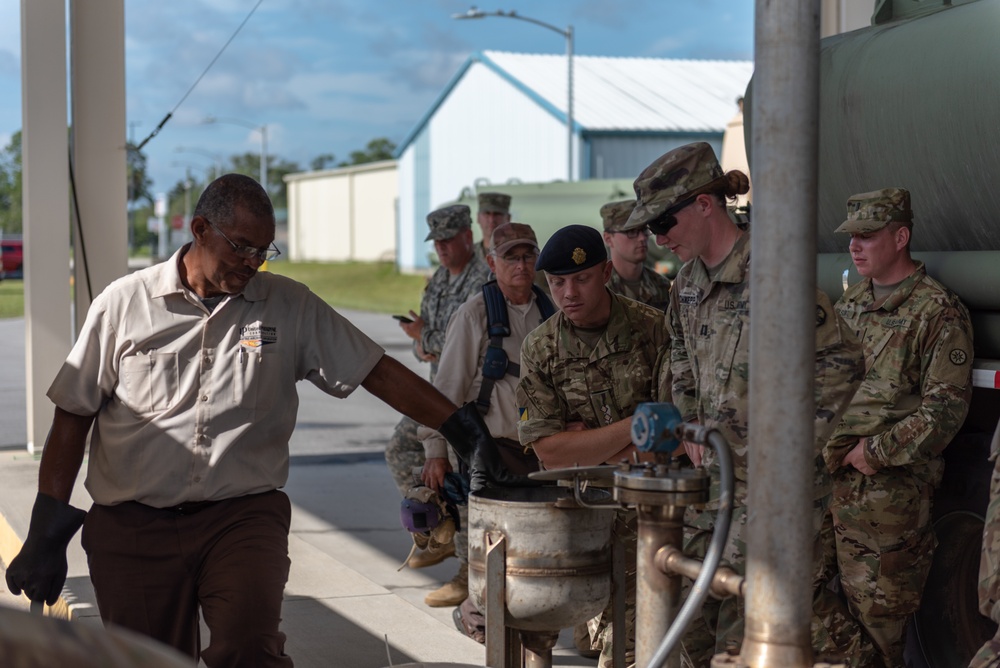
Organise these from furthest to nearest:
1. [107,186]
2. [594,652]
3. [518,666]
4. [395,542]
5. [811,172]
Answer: [107,186]
[395,542]
[594,652]
[518,666]
[811,172]

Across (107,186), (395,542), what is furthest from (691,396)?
(107,186)

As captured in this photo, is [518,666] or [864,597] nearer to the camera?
[518,666]

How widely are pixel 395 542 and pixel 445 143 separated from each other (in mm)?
46799

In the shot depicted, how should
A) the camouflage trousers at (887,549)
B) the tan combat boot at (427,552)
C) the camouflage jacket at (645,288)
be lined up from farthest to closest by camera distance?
the camouflage jacket at (645,288)
the tan combat boot at (427,552)
the camouflage trousers at (887,549)

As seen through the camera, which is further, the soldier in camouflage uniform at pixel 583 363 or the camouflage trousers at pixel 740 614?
the soldier in camouflage uniform at pixel 583 363

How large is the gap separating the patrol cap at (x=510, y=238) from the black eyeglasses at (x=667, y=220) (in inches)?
68.5

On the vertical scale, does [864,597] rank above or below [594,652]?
above

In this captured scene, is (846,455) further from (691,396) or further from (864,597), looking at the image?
(691,396)

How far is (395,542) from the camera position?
767cm

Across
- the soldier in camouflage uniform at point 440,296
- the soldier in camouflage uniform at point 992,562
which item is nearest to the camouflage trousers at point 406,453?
the soldier in camouflage uniform at point 440,296

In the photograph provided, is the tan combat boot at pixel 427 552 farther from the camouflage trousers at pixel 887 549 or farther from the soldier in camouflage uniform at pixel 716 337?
the soldier in camouflage uniform at pixel 716 337

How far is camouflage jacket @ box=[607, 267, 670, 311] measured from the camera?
6918 mm

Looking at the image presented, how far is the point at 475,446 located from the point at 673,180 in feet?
3.12

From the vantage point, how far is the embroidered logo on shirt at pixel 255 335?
3777 mm
